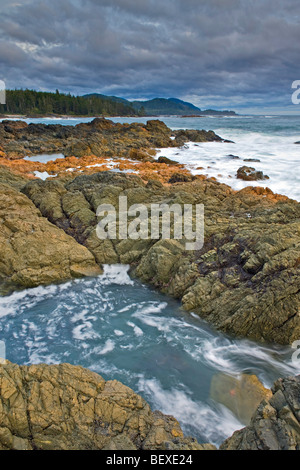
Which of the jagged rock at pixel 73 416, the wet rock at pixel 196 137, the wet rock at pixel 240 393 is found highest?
the wet rock at pixel 196 137

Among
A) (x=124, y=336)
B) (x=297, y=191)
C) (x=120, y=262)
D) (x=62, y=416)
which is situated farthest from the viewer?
(x=297, y=191)

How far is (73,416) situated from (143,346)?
3.00 metres

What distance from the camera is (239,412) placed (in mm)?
5086

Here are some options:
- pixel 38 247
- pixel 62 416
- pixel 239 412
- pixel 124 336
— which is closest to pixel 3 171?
pixel 38 247

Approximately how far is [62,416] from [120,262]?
20.1 ft

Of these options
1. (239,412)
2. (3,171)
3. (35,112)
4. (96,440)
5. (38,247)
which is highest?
(35,112)

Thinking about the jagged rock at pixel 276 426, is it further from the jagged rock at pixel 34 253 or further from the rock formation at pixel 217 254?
the jagged rock at pixel 34 253

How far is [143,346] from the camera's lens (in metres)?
6.86

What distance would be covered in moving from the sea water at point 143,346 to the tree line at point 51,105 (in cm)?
10897

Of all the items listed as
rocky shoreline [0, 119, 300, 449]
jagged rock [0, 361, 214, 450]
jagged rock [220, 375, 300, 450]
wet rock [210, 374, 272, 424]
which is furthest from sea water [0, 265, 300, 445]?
jagged rock [220, 375, 300, 450]

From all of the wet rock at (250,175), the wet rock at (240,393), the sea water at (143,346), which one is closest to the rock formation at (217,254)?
the sea water at (143,346)

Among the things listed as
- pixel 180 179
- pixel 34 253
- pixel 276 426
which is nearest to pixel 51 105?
pixel 180 179

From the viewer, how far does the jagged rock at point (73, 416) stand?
3.73 meters
